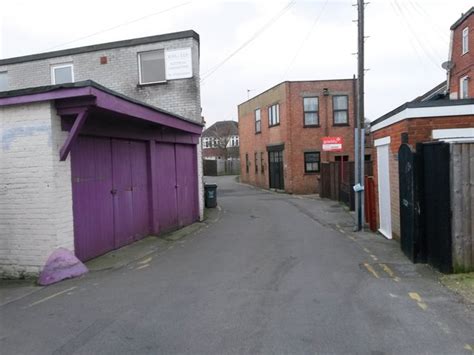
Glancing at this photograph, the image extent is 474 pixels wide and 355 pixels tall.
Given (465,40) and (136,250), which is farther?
(465,40)

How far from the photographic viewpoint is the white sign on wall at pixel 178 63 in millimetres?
15906

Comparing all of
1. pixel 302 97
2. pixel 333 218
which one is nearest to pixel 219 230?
pixel 333 218

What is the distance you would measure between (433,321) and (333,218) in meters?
11.1

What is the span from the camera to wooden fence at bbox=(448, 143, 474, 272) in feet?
23.2

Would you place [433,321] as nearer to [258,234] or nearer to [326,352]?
[326,352]

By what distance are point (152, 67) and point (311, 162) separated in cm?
1629

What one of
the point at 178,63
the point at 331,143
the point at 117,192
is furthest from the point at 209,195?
the point at 117,192

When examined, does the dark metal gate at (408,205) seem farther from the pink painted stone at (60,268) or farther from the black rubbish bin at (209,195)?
the black rubbish bin at (209,195)

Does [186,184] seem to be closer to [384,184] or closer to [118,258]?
[118,258]

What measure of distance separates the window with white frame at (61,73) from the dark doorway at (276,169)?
→ 16822mm

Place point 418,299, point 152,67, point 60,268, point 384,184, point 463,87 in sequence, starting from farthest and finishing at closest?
point 463,87, point 152,67, point 384,184, point 60,268, point 418,299

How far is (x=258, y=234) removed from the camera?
12.6 metres

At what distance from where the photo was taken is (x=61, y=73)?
18.0m

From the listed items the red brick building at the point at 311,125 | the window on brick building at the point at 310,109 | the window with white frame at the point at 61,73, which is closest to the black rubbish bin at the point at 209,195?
the window with white frame at the point at 61,73
